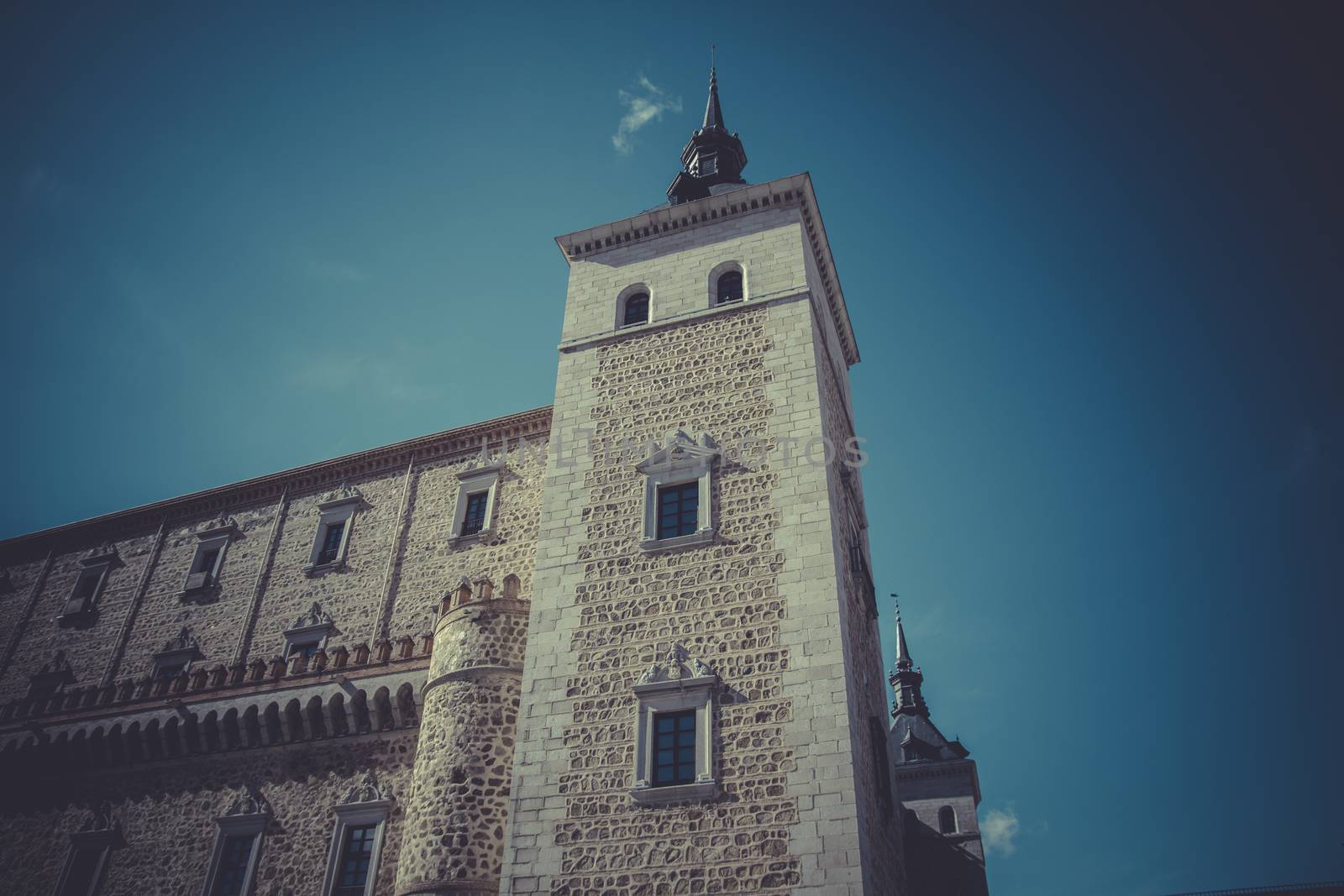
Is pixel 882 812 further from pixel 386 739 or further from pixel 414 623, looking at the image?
pixel 414 623

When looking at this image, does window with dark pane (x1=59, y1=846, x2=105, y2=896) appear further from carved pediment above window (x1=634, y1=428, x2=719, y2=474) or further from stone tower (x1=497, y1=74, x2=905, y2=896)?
carved pediment above window (x1=634, y1=428, x2=719, y2=474)

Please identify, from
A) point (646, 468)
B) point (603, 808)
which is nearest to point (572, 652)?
point (603, 808)

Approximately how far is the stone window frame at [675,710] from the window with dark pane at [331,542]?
36.1ft

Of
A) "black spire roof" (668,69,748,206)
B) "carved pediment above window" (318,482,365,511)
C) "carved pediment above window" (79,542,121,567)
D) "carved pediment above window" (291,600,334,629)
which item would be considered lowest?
"carved pediment above window" (291,600,334,629)

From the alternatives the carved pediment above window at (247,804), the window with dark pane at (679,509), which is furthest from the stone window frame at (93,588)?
the window with dark pane at (679,509)

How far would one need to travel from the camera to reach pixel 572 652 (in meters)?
14.6

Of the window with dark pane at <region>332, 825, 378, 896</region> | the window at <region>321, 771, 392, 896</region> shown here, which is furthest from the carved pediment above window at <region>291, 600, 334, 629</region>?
the window with dark pane at <region>332, 825, 378, 896</region>

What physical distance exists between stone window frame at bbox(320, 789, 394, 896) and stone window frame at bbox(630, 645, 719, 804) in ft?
17.6

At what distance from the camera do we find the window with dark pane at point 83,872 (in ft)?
56.7

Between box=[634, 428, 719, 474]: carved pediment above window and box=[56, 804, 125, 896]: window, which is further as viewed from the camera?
box=[56, 804, 125, 896]: window

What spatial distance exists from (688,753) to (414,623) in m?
8.59

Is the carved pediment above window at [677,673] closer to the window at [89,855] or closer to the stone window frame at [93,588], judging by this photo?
the window at [89,855]

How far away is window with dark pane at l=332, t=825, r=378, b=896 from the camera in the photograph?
50.2 ft

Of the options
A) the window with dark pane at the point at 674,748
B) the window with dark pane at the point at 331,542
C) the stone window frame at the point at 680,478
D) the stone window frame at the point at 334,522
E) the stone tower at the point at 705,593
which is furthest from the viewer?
the window with dark pane at the point at 331,542
